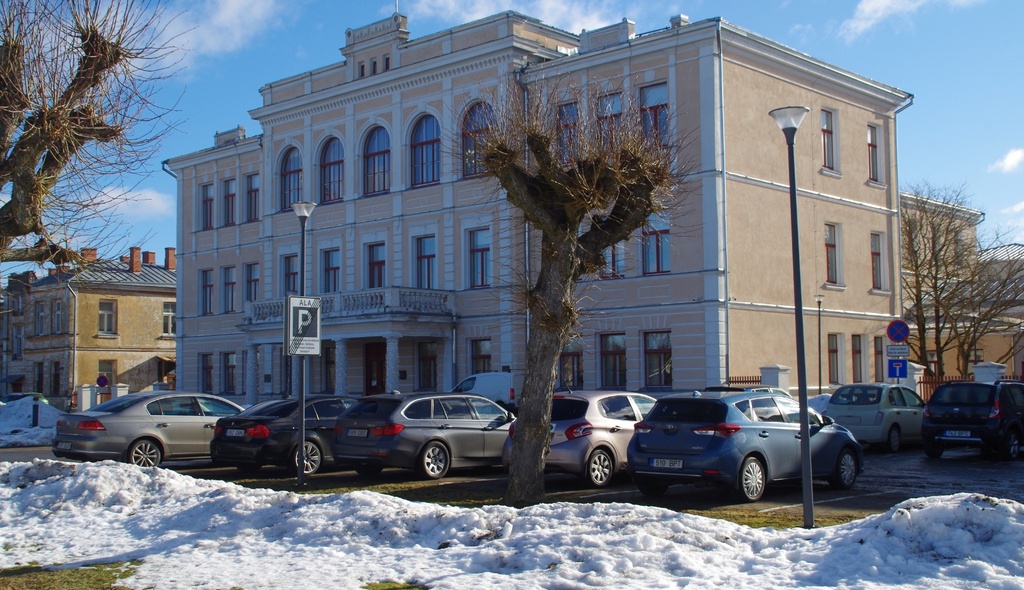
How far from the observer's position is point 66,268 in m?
14.8

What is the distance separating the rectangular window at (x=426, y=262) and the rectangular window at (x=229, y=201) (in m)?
13.4

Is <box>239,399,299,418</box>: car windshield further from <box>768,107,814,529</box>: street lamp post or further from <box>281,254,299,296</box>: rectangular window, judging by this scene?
<box>281,254,299,296</box>: rectangular window

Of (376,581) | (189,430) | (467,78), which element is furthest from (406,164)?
(376,581)

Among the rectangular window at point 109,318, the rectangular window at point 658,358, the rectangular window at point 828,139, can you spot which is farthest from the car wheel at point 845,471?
the rectangular window at point 109,318

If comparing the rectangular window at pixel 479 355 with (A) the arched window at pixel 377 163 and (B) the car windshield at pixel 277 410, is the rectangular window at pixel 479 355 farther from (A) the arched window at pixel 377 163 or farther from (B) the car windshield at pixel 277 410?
(B) the car windshield at pixel 277 410

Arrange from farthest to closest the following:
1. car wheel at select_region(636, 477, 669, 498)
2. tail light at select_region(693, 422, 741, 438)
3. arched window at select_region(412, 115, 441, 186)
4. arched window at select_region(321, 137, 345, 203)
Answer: arched window at select_region(321, 137, 345, 203)
arched window at select_region(412, 115, 441, 186)
car wheel at select_region(636, 477, 669, 498)
tail light at select_region(693, 422, 741, 438)

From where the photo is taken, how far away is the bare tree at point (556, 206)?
14.1 m

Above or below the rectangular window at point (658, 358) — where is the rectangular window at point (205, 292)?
above

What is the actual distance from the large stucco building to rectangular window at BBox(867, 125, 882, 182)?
0.12 meters

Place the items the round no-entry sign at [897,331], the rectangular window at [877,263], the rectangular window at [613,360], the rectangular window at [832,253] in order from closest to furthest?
the round no-entry sign at [897,331] → the rectangular window at [613,360] → the rectangular window at [832,253] → the rectangular window at [877,263]

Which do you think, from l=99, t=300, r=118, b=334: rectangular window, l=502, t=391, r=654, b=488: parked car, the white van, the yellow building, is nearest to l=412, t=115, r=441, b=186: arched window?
the white van

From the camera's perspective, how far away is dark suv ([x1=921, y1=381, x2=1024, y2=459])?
21906 mm

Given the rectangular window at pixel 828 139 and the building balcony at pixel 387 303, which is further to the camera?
the rectangular window at pixel 828 139

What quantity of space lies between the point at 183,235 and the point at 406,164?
17.5 metres
